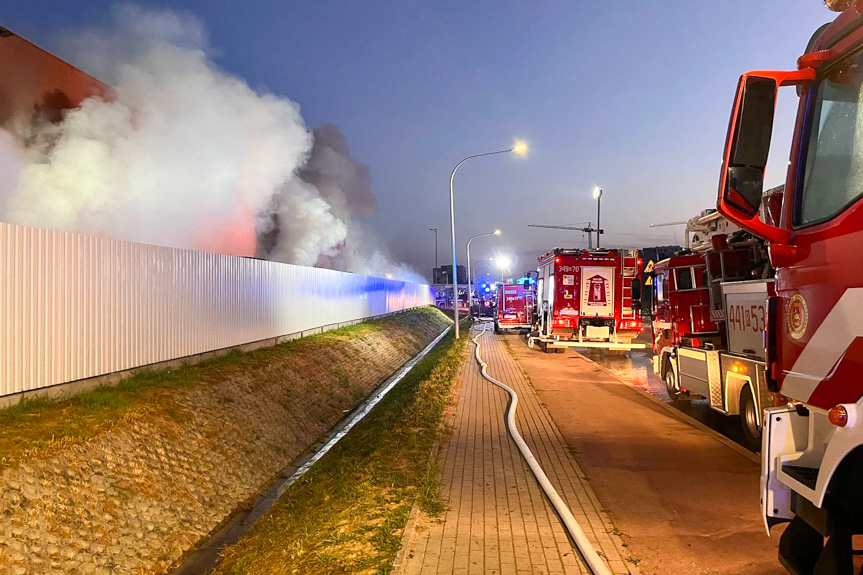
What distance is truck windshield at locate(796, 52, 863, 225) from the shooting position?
2.66 meters

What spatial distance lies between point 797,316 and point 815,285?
0.77ft

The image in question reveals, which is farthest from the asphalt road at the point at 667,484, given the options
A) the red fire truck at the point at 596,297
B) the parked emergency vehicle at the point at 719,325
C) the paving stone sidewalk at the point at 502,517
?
the red fire truck at the point at 596,297

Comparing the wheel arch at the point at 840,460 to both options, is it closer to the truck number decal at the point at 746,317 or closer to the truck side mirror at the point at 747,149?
the truck side mirror at the point at 747,149

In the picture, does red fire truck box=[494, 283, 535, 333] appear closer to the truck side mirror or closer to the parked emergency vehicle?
the parked emergency vehicle

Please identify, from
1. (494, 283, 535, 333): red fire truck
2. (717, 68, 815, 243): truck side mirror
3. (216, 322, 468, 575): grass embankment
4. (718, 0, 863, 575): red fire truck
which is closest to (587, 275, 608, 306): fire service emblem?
(216, 322, 468, 575): grass embankment

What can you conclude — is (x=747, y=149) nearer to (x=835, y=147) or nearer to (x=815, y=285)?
(x=835, y=147)

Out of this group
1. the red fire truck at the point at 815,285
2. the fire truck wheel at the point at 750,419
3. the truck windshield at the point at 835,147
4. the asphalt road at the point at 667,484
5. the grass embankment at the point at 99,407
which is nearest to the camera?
the red fire truck at the point at 815,285

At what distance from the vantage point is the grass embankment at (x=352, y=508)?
4.42 meters

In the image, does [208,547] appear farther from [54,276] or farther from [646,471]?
[646,471]

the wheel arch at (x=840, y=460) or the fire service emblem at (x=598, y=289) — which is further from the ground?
the fire service emblem at (x=598, y=289)

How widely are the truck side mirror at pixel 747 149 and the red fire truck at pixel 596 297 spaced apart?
15.8 meters

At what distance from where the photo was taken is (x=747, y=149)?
112 inches

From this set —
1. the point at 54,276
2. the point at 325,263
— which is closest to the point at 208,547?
the point at 54,276

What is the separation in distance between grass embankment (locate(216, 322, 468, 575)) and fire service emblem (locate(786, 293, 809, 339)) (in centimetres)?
296
